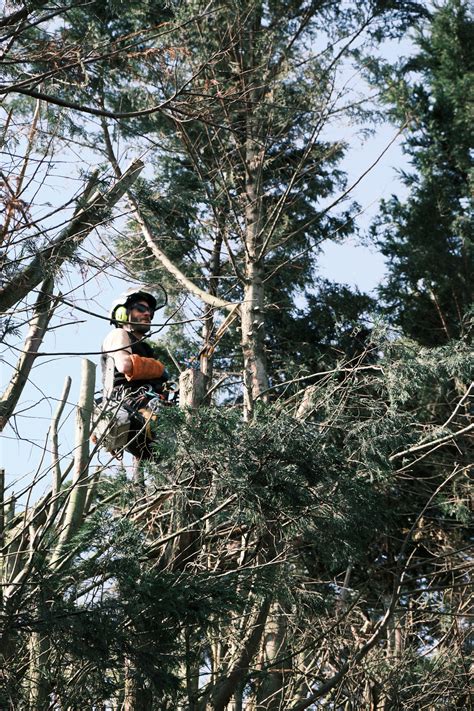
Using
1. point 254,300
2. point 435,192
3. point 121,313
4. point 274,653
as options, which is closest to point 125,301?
point 121,313

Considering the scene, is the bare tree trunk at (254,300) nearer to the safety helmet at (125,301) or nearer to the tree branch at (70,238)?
the safety helmet at (125,301)

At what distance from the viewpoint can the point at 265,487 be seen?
6.32m

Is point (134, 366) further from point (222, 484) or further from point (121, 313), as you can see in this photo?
point (222, 484)

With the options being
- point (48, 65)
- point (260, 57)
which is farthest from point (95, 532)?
point (260, 57)

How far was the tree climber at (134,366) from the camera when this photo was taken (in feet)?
26.2

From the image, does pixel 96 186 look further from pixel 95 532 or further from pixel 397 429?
pixel 397 429

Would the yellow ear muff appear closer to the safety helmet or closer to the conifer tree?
the safety helmet

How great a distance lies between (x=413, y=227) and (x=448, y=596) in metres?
4.89

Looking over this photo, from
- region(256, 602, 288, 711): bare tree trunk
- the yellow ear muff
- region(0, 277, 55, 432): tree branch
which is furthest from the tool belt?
region(256, 602, 288, 711): bare tree trunk

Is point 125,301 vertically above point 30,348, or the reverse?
point 125,301

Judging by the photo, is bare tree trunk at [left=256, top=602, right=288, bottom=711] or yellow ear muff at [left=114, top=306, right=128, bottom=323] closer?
bare tree trunk at [left=256, top=602, right=288, bottom=711]

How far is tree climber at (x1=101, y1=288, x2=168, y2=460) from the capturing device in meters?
8.00

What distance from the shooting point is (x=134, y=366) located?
8.69 m

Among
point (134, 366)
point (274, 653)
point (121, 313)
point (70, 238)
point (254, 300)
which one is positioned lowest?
point (274, 653)
